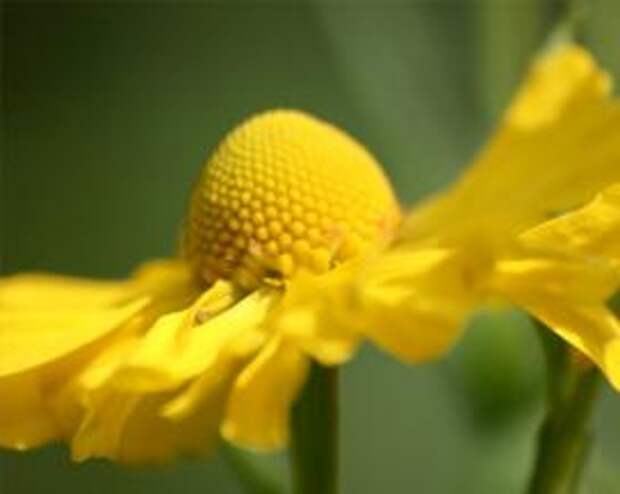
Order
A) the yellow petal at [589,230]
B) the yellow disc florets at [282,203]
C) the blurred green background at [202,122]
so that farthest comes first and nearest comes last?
the blurred green background at [202,122] < the yellow disc florets at [282,203] < the yellow petal at [589,230]

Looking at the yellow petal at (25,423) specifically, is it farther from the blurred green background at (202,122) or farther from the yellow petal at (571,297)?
the blurred green background at (202,122)

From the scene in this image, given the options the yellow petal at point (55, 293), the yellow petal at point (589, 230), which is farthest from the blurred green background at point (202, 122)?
the yellow petal at point (589, 230)

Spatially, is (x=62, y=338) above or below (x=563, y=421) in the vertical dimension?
above

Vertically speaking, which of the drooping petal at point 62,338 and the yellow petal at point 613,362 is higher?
the drooping petal at point 62,338

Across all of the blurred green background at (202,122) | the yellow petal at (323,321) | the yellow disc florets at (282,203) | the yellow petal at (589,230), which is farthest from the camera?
the blurred green background at (202,122)

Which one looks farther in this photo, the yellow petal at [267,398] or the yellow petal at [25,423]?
the yellow petal at [25,423]

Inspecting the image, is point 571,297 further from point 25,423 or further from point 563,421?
point 25,423

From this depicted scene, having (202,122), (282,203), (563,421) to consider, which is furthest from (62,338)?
(202,122)
